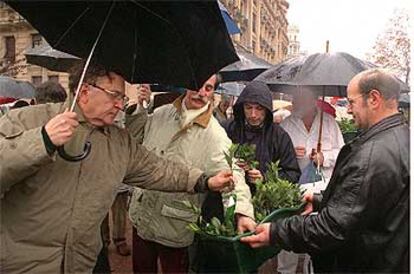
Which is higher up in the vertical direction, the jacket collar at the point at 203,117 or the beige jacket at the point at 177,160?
the jacket collar at the point at 203,117

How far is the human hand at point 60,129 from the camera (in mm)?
2062

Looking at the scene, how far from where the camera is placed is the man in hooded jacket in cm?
395

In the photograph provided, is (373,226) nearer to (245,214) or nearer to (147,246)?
(245,214)

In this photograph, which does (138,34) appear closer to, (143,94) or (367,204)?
(367,204)

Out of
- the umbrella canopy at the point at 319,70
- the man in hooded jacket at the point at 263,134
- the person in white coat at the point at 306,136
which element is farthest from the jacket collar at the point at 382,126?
the person in white coat at the point at 306,136

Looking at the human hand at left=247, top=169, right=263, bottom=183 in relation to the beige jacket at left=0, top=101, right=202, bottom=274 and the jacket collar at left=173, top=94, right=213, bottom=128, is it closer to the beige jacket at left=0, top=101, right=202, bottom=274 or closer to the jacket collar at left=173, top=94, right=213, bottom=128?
the jacket collar at left=173, top=94, right=213, bottom=128

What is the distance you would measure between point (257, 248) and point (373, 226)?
0.66 meters

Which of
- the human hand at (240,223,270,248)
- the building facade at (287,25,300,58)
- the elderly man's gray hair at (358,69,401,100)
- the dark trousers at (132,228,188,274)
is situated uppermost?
the building facade at (287,25,300,58)

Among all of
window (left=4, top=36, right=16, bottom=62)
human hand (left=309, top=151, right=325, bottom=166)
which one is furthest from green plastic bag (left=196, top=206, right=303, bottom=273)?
window (left=4, top=36, right=16, bottom=62)

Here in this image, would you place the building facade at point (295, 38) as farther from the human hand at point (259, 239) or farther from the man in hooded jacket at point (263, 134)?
the human hand at point (259, 239)

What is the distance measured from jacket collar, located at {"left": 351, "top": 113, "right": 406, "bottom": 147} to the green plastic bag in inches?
25.5

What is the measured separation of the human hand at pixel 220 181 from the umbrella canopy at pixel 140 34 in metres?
0.52

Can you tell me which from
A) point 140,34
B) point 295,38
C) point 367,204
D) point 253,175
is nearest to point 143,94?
point 253,175

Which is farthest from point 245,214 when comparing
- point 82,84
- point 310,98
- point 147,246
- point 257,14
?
point 257,14
